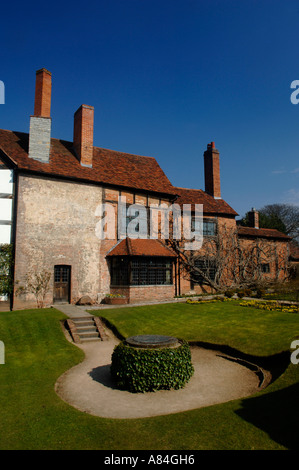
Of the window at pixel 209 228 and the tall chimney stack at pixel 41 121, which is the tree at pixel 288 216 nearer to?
the window at pixel 209 228

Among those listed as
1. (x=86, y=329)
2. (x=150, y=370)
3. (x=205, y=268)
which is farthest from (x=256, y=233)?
(x=150, y=370)

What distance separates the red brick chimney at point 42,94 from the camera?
67.3ft

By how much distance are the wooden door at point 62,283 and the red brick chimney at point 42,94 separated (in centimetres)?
1012

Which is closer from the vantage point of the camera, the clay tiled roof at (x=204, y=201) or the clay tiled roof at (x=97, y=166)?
the clay tiled roof at (x=97, y=166)

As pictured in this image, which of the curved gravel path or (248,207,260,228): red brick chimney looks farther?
(248,207,260,228): red brick chimney

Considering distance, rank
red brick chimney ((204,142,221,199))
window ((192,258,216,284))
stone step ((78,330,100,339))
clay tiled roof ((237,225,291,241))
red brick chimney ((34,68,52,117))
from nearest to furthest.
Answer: stone step ((78,330,100,339)), red brick chimney ((34,68,52,117)), window ((192,258,216,284)), red brick chimney ((204,142,221,199)), clay tiled roof ((237,225,291,241))

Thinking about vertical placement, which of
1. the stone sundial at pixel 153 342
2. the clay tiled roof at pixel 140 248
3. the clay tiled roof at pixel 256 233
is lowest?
the stone sundial at pixel 153 342

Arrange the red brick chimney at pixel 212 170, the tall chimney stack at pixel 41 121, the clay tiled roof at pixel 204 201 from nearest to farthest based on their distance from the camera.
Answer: the tall chimney stack at pixel 41 121
the clay tiled roof at pixel 204 201
the red brick chimney at pixel 212 170

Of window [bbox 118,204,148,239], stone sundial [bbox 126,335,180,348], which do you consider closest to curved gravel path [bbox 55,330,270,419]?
stone sundial [bbox 126,335,180,348]

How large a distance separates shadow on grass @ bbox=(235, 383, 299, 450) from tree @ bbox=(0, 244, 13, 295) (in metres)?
14.6

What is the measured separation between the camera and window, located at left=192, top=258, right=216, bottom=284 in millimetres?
25781

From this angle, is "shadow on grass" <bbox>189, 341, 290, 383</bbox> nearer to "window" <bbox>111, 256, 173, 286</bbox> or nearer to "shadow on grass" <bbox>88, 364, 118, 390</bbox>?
"shadow on grass" <bbox>88, 364, 118, 390</bbox>

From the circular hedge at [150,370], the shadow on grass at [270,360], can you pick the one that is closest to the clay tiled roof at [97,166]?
the circular hedge at [150,370]

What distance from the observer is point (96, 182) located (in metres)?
20.8
